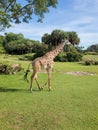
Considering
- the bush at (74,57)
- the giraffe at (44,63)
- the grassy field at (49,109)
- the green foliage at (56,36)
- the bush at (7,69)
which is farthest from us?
the green foliage at (56,36)

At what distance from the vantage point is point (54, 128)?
18.1 feet

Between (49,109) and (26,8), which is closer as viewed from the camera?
(49,109)

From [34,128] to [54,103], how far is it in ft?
6.53

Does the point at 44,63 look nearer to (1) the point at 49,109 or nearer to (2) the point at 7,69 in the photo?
(1) the point at 49,109

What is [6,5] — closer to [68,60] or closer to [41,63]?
[41,63]

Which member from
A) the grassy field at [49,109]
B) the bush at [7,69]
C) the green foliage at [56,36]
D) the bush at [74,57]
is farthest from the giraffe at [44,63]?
the green foliage at [56,36]

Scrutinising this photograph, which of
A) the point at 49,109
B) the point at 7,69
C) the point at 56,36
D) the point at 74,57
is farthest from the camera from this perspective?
the point at 56,36

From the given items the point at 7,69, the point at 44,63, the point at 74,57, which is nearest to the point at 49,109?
the point at 44,63

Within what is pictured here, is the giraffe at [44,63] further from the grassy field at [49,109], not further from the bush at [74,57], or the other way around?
the bush at [74,57]

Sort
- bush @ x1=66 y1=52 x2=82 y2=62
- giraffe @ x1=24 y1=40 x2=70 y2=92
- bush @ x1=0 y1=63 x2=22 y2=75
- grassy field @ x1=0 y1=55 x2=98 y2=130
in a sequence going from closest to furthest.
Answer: grassy field @ x1=0 y1=55 x2=98 y2=130 → giraffe @ x1=24 y1=40 x2=70 y2=92 → bush @ x1=0 y1=63 x2=22 y2=75 → bush @ x1=66 y1=52 x2=82 y2=62

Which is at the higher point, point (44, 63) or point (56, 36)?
point (56, 36)

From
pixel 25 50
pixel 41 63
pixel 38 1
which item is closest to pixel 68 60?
pixel 38 1

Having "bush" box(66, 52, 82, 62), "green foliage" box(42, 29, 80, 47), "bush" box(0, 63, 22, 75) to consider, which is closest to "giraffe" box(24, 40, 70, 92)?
"bush" box(0, 63, 22, 75)

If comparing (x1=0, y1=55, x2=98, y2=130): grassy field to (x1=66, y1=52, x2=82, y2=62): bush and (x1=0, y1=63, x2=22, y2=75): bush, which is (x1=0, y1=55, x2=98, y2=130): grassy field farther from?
(x1=66, y1=52, x2=82, y2=62): bush
